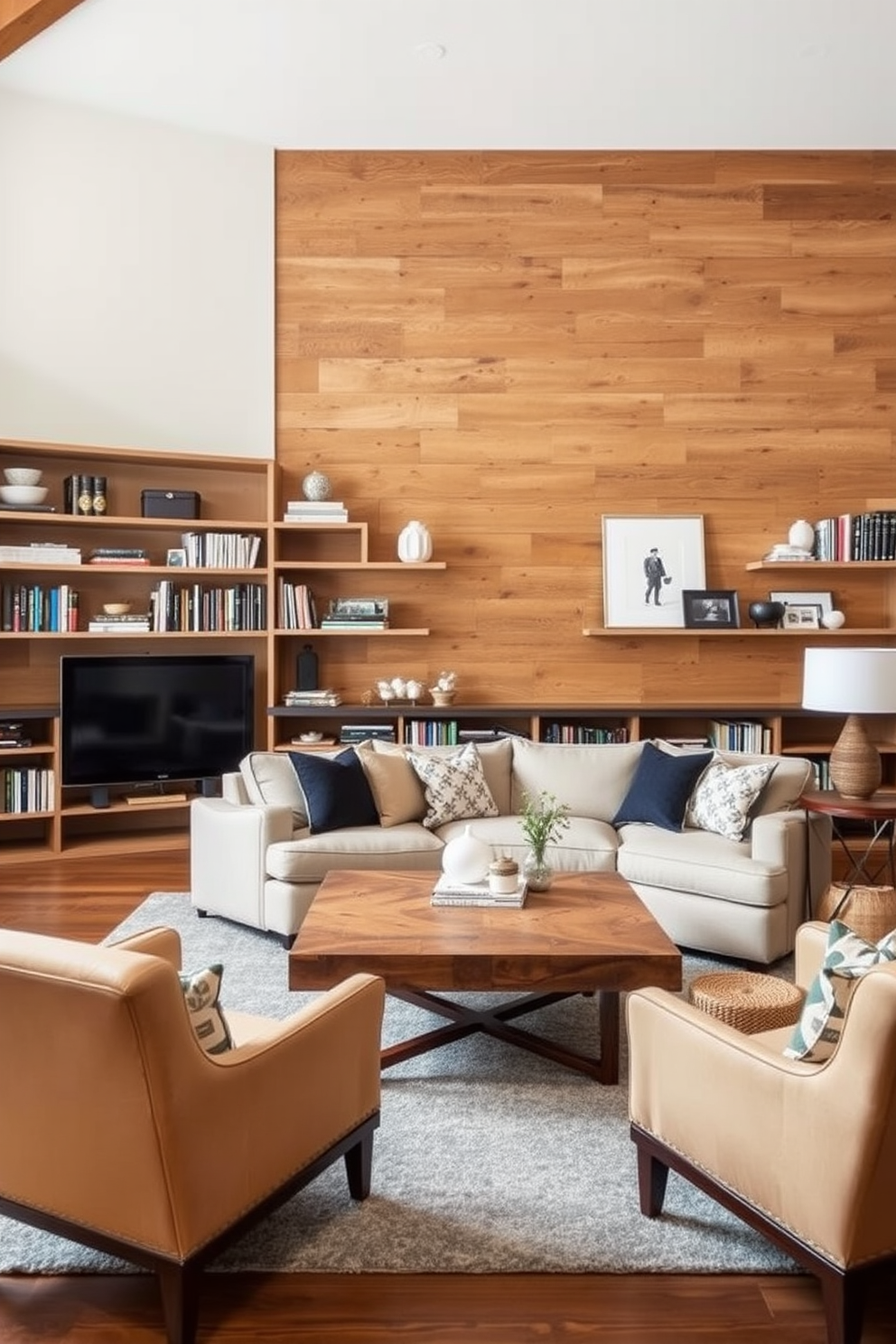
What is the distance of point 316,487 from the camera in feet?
20.5

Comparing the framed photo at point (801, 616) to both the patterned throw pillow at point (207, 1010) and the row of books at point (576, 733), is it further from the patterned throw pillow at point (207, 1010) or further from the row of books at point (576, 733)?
the patterned throw pillow at point (207, 1010)

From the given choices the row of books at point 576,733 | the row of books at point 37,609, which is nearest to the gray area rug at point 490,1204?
the row of books at point 576,733

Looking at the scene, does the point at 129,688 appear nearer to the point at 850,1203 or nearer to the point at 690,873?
the point at 690,873

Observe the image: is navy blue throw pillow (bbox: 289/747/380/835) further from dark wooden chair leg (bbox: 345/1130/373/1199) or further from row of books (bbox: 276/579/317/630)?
dark wooden chair leg (bbox: 345/1130/373/1199)

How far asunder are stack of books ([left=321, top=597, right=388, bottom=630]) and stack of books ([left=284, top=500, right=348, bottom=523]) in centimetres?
52

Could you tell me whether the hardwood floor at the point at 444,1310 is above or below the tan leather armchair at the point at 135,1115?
below

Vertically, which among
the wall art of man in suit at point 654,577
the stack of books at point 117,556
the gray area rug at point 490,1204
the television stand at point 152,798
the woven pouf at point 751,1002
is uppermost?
the stack of books at point 117,556

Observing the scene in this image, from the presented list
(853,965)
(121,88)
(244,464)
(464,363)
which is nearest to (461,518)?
(464,363)

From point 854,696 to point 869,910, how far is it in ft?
2.91

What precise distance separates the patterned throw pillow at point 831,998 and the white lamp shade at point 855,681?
2.31m

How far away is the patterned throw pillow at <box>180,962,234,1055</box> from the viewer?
1.97m

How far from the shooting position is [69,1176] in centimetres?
192

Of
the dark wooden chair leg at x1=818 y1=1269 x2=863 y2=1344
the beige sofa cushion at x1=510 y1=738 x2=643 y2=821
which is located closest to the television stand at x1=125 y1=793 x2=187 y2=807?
the beige sofa cushion at x1=510 y1=738 x2=643 y2=821

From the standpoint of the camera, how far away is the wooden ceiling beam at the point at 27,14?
13.3 feet
